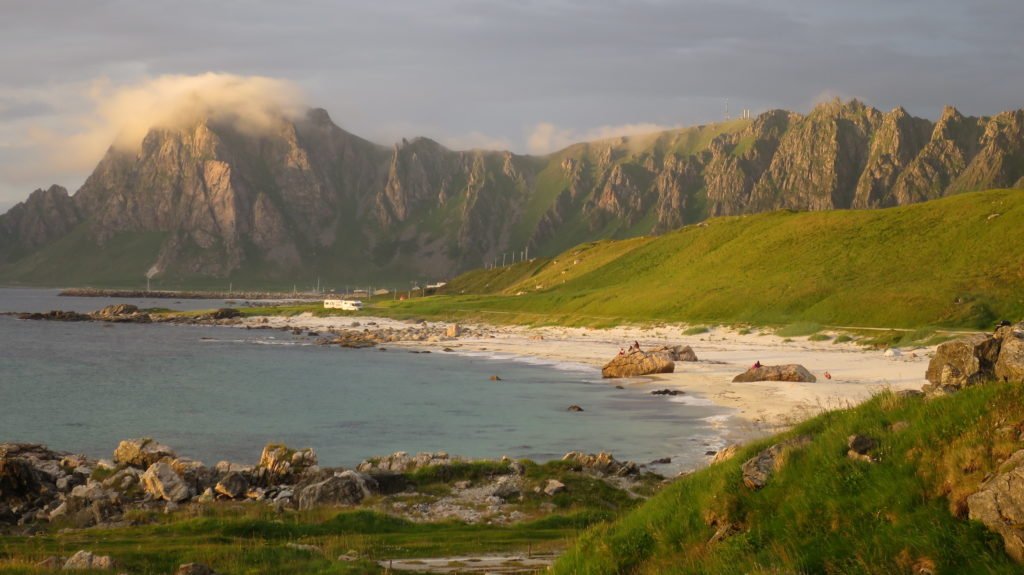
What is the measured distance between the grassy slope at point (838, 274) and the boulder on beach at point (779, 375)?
1628 inches

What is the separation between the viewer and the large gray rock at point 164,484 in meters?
31.5

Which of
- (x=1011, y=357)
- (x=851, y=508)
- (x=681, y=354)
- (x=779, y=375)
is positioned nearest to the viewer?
(x=851, y=508)

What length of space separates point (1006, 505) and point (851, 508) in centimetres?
227

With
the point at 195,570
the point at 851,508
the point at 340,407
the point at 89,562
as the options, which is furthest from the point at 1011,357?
the point at 340,407

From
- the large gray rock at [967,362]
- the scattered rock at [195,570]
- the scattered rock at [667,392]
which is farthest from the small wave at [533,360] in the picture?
the scattered rock at [195,570]

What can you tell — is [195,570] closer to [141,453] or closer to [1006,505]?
[1006,505]

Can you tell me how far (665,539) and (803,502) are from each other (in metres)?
2.27

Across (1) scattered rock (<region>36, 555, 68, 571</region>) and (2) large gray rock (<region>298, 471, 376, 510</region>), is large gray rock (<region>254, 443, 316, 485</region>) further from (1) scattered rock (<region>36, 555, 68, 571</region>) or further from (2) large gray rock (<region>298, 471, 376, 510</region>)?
(1) scattered rock (<region>36, 555, 68, 571</region>)

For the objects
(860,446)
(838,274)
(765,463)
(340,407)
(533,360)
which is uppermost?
(838,274)

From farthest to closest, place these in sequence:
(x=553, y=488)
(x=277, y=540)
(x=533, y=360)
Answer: (x=533, y=360) < (x=553, y=488) < (x=277, y=540)

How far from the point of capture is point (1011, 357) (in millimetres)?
16719

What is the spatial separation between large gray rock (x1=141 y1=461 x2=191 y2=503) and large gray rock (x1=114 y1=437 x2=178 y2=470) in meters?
5.01

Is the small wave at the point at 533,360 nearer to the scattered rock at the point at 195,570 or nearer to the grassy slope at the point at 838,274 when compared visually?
the grassy slope at the point at 838,274

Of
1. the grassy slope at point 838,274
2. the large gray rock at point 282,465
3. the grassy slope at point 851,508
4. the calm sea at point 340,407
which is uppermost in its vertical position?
the grassy slope at point 838,274
